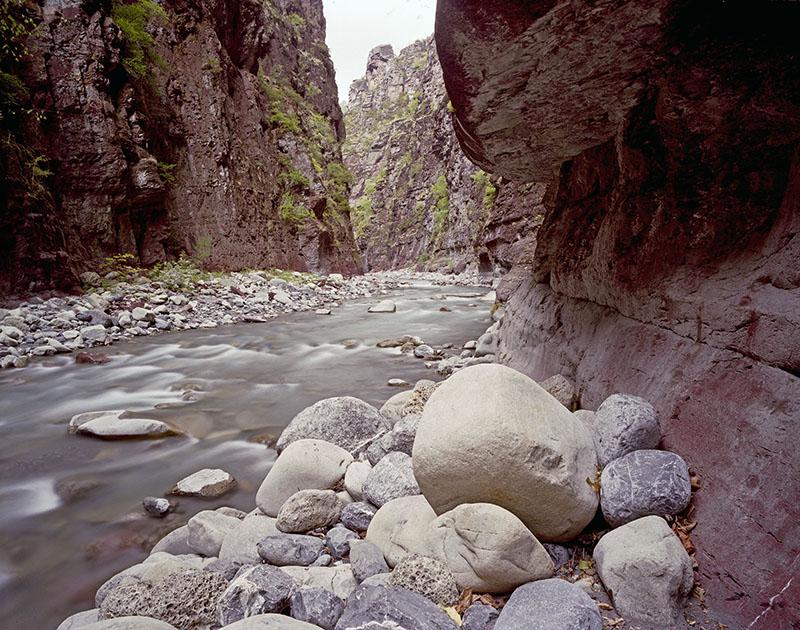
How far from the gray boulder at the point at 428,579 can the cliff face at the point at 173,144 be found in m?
9.82

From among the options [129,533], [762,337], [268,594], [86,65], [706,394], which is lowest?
[129,533]

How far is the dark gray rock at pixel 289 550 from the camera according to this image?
2.00 meters

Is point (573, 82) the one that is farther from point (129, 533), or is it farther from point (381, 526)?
point (129, 533)

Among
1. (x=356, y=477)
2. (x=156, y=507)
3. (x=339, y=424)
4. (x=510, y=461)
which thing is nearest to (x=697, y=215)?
(x=510, y=461)

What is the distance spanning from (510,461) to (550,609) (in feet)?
1.60

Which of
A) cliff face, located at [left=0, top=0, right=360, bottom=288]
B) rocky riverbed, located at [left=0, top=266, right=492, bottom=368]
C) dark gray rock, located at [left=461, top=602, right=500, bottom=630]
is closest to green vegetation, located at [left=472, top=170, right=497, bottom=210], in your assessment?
cliff face, located at [left=0, top=0, right=360, bottom=288]

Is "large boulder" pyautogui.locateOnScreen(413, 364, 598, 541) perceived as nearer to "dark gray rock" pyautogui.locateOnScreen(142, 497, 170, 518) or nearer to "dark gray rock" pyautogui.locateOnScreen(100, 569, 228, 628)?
"dark gray rock" pyautogui.locateOnScreen(100, 569, 228, 628)

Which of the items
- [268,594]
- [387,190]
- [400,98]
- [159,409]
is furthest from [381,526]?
[400,98]

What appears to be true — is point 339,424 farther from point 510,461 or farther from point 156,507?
point 510,461

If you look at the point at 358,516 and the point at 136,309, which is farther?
the point at 136,309

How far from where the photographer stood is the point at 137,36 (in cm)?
1227

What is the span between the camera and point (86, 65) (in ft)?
34.0

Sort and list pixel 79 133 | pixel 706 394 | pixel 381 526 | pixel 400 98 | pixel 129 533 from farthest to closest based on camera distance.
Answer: pixel 400 98 < pixel 79 133 < pixel 129 533 < pixel 381 526 < pixel 706 394

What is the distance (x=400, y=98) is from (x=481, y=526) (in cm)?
7787
